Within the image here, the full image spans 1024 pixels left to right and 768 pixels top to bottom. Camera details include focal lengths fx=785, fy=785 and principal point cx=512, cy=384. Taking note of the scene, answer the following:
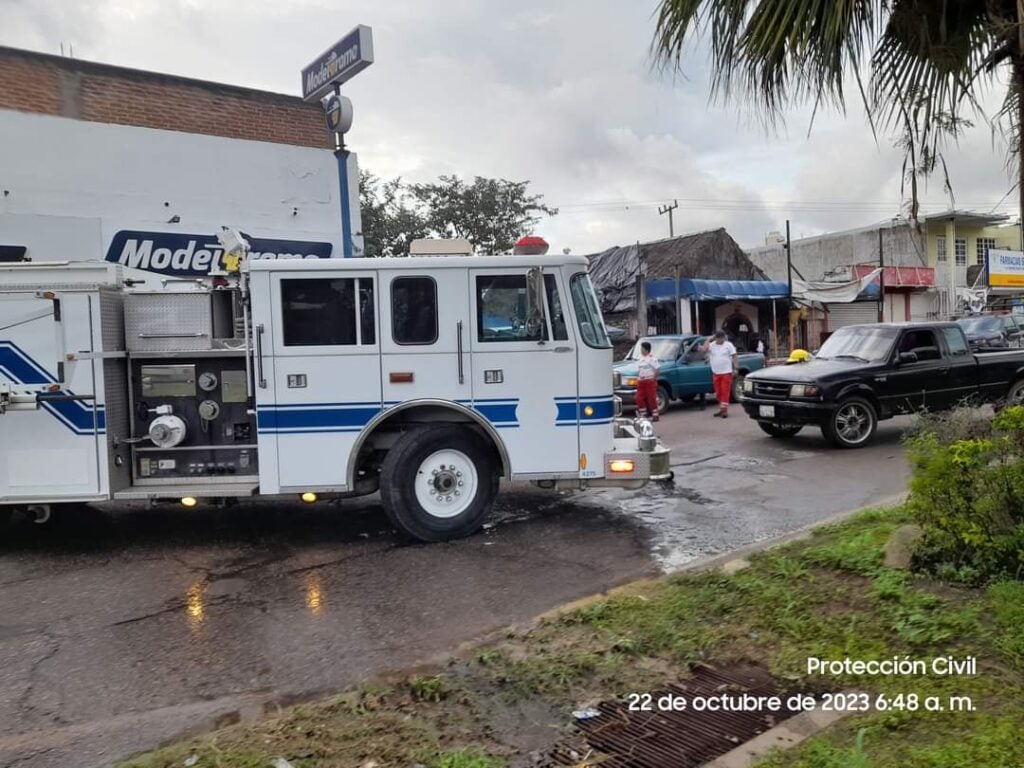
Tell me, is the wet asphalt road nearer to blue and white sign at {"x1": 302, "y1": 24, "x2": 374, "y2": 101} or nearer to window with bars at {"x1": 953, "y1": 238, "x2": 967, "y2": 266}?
blue and white sign at {"x1": 302, "y1": 24, "x2": 374, "y2": 101}

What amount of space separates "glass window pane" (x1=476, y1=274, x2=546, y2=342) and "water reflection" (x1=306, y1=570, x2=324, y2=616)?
2.37m

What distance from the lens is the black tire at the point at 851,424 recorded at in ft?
35.6

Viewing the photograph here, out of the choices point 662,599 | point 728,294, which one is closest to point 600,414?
point 662,599

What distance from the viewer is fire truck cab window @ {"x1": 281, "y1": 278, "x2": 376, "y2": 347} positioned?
21.9ft

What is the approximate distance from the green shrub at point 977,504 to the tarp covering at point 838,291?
2541 centimetres

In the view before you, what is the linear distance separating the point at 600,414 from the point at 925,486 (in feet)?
9.34

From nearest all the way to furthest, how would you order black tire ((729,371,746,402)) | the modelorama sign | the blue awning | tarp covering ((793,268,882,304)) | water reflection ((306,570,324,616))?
water reflection ((306,570,324,616)) < black tire ((729,371,746,402)) < the blue awning < tarp covering ((793,268,882,304)) < the modelorama sign

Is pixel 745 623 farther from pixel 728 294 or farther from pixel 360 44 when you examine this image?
pixel 728 294

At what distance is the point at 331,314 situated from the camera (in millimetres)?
6703

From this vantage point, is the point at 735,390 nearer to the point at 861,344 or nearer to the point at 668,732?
the point at 861,344

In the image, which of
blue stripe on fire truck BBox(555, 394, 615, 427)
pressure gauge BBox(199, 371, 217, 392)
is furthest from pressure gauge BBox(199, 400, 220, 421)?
blue stripe on fire truck BBox(555, 394, 615, 427)

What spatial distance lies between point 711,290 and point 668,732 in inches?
879

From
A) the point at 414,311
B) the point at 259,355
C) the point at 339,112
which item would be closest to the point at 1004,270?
the point at 339,112

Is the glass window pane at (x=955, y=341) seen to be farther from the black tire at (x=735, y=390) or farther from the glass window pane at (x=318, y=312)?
the glass window pane at (x=318, y=312)
